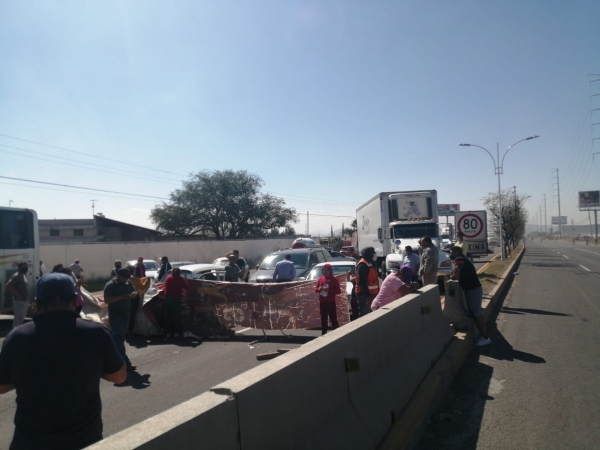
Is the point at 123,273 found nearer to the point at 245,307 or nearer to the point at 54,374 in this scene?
the point at 245,307

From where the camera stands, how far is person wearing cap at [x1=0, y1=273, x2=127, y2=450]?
2598 mm

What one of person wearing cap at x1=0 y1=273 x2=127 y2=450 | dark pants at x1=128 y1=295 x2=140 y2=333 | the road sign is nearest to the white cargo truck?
the road sign

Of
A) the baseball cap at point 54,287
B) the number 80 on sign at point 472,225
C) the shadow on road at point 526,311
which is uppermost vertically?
the number 80 on sign at point 472,225

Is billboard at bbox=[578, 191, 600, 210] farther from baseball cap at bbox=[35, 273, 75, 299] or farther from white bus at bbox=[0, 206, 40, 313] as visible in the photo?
baseball cap at bbox=[35, 273, 75, 299]

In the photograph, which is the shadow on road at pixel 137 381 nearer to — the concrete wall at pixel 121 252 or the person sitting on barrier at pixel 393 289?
the person sitting on barrier at pixel 393 289

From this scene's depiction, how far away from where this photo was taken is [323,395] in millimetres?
3748

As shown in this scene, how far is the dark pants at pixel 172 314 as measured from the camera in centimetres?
1075

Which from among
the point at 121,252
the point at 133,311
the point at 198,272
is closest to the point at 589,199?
the point at 121,252

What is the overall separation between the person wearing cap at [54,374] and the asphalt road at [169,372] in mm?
3114

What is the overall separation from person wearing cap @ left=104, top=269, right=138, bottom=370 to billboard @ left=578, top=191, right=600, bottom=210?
11356cm

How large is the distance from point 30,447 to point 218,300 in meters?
8.61

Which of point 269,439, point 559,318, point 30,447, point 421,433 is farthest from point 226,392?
point 559,318

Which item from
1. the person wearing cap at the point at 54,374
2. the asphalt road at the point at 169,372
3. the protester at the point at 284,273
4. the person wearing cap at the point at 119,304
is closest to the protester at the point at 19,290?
the asphalt road at the point at 169,372

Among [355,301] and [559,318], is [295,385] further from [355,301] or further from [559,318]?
[559,318]
